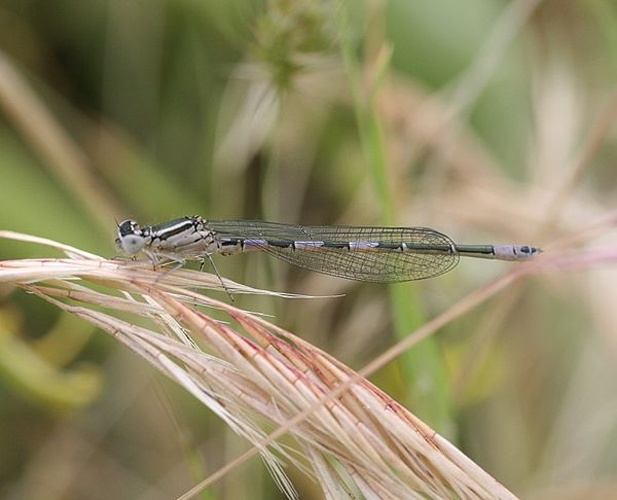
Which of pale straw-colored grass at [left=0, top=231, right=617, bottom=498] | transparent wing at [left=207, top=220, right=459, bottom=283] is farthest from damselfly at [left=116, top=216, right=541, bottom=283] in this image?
pale straw-colored grass at [left=0, top=231, right=617, bottom=498]

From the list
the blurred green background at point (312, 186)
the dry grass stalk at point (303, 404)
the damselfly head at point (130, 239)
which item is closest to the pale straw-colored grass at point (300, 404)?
the dry grass stalk at point (303, 404)

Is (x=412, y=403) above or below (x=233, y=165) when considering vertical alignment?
below

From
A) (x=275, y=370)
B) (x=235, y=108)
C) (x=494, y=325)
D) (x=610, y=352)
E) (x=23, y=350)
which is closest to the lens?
(x=275, y=370)

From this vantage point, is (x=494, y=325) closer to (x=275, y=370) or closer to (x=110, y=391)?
(x=275, y=370)

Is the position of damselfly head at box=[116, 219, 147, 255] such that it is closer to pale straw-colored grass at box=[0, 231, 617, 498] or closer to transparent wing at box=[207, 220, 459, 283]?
transparent wing at box=[207, 220, 459, 283]

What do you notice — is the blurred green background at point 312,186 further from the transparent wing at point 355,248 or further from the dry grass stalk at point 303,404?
the dry grass stalk at point 303,404

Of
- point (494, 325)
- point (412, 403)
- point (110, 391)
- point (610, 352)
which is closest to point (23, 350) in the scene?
point (110, 391)

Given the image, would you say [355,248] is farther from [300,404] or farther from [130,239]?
[300,404]
